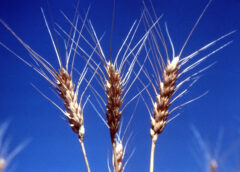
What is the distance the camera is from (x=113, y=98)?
4.58ft

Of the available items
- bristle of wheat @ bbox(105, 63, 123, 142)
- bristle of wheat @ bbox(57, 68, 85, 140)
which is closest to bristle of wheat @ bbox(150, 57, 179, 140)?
bristle of wheat @ bbox(105, 63, 123, 142)

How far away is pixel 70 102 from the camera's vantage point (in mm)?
1437

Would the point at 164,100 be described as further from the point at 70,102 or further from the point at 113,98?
the point at 70,102

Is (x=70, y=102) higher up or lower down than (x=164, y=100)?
higher up

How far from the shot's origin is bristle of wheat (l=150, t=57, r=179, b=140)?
4.56 feet

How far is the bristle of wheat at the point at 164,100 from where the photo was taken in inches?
54.7

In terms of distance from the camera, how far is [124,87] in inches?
58.5

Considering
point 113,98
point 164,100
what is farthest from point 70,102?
point 164,100

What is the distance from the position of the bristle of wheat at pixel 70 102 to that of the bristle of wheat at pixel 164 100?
38 centimetres

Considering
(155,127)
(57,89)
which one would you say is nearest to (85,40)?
(57,89)

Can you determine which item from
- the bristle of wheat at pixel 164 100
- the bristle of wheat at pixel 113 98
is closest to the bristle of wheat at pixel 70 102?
the bristle of wheat at pixel 113 98

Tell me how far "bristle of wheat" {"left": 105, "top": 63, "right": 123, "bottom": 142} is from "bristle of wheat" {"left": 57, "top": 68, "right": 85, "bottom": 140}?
158 millimetres

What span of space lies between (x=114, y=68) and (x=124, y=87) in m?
0.13

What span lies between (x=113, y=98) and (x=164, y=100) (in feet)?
0.87
